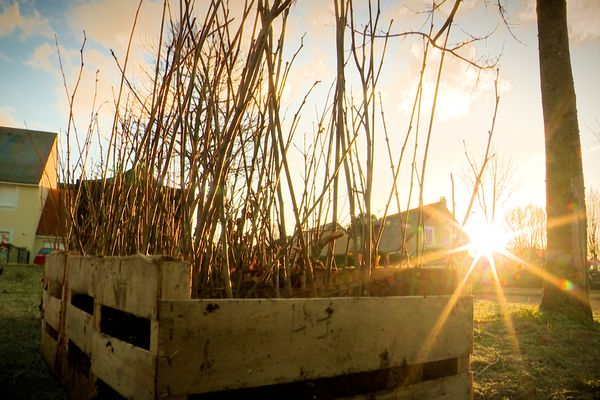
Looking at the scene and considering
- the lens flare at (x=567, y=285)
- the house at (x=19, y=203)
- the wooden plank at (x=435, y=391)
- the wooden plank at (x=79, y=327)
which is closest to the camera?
the wooden plank at (x=435, y=391)

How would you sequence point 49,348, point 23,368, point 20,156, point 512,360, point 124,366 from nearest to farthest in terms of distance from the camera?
point 124,366, point 23,368, point 49,348, point 512,360, point 20,156

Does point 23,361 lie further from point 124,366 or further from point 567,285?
point 567,285

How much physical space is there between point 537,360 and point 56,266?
291cm

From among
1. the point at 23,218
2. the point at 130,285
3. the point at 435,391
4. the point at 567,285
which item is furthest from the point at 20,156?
the point at 435,391

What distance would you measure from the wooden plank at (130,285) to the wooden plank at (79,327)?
0.18 m

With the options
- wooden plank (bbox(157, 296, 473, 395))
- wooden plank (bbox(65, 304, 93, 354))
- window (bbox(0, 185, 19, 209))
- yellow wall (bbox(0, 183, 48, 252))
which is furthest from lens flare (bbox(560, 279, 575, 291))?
window (bbox(0, 185, 19, 209))

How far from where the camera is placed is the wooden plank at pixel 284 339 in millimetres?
913

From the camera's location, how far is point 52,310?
2.22 meters

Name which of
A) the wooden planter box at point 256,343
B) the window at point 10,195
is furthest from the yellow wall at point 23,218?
the wooden planter box at point 256,343

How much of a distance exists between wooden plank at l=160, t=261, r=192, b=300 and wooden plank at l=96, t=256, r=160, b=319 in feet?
0.06

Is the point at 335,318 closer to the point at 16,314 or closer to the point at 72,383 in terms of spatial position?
the point at 72,383

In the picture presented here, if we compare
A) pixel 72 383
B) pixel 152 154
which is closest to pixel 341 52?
pixel 152 154

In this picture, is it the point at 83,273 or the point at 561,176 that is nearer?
the point at 83,273

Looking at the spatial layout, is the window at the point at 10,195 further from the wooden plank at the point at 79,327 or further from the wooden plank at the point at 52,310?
the wooden plank at the point at 79,327
